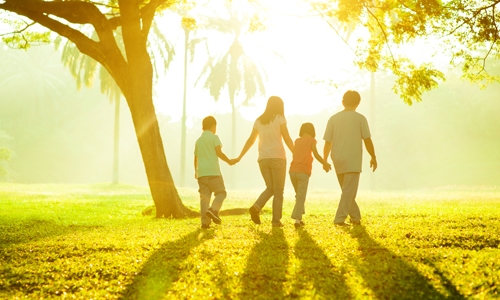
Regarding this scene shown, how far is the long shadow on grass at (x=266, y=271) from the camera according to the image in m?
5.20

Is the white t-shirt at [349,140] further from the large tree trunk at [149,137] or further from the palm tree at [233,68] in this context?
the palm tree at [233,68]

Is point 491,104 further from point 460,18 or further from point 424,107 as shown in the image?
point 460,18

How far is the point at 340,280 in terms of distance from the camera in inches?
219

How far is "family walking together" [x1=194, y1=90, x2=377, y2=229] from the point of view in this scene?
914 centimetres

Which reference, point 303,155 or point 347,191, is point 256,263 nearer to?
point 347,191

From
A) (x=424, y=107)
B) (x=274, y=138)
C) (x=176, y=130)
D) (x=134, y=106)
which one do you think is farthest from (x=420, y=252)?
(x=176, y=130)

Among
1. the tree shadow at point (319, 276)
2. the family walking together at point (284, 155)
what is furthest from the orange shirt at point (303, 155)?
the tree shadow at point (319, 276)

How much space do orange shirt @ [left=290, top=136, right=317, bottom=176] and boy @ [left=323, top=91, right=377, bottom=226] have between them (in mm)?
294

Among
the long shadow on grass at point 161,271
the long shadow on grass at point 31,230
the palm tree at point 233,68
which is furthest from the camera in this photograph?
the palm tree at point 233,68

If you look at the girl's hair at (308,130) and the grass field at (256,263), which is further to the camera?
the girl's hair at (308,130)

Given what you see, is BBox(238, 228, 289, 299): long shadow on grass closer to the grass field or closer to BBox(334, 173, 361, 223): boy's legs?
the grass field

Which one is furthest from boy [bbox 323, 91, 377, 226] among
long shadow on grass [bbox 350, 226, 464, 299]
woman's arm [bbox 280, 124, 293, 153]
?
long shadow on grass [bbox 350, 226, 464, 299]

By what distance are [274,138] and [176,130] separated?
7472cm

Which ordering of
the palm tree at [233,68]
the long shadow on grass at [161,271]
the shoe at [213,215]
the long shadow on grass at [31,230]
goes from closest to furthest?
the long shadow on grass at [161,271] → the long shadow on grass at [31,230] → the shoe at [213,215] → the palm tree at [233,68]
